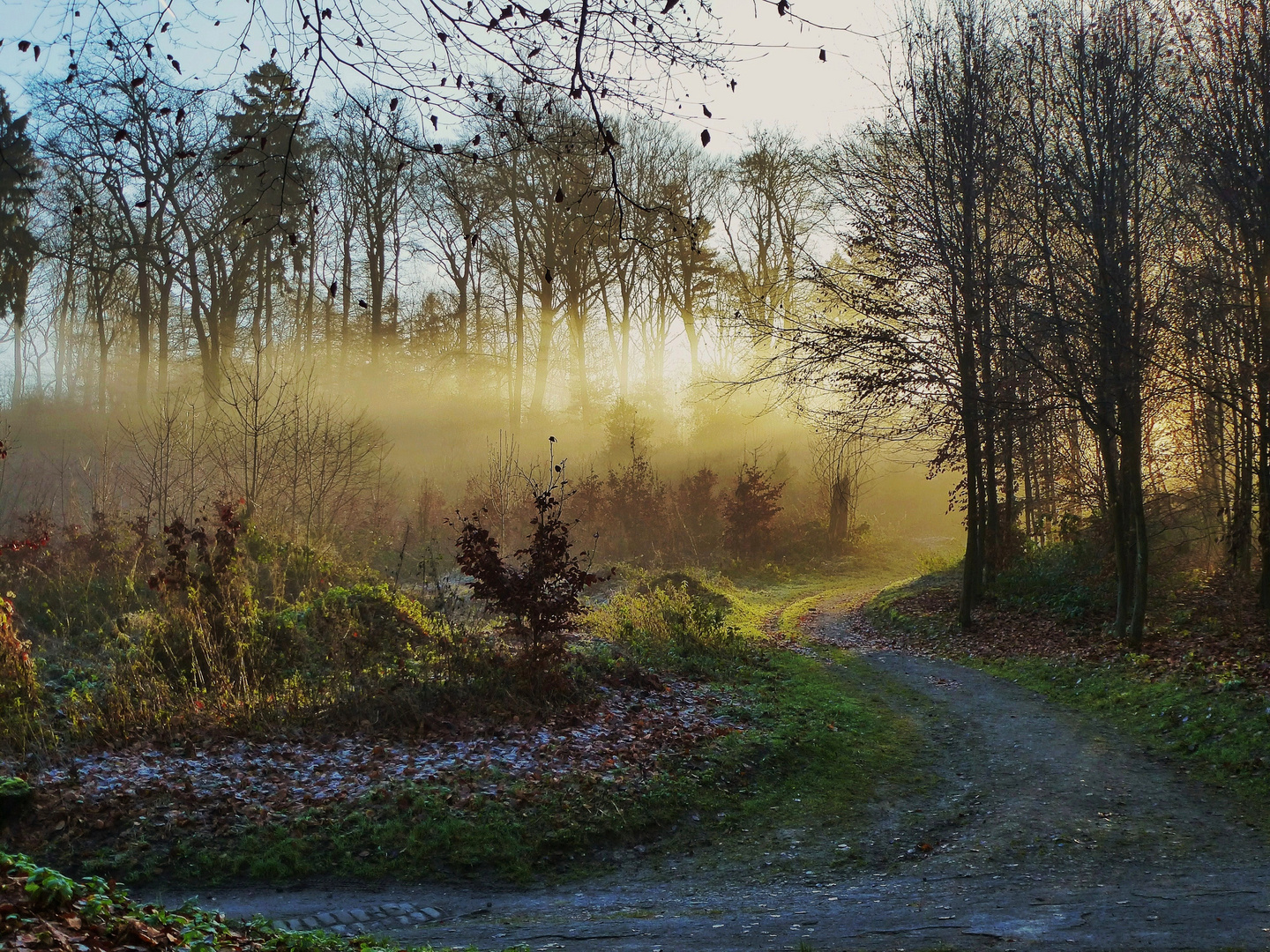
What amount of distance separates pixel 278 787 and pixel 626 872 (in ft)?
9.17

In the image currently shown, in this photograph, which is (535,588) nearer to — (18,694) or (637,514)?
(18,694)

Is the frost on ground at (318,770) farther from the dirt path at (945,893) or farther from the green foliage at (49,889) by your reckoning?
the green foliage at (49,889)

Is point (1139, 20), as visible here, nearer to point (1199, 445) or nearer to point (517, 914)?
point (1199, 445)

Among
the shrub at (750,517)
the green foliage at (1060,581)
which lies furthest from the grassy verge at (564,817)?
the shrub at (750,517)

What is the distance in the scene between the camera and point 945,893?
Answer: 5.41m

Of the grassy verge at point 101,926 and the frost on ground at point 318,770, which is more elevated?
the grassy verge at point 101,926

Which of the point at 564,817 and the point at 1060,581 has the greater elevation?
the point at 1060,581

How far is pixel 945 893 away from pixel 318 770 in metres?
4.79

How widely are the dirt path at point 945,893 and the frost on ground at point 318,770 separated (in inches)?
38.9

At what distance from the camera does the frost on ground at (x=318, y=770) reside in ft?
20.8

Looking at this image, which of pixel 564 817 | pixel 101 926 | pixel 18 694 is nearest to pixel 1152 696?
pixel 564 817

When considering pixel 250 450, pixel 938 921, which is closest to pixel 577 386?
pixel 250 450

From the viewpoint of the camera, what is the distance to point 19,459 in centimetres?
2544

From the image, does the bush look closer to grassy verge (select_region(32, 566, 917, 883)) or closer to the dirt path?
grassy verge (select_region(32, 566, 917, 883))
